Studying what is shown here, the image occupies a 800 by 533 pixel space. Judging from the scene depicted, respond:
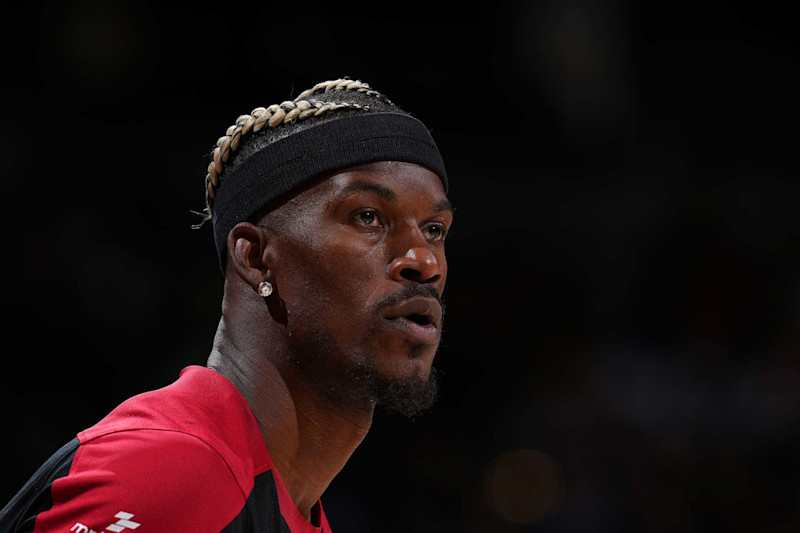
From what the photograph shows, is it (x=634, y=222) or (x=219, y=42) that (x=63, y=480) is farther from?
(x=634, y=222)

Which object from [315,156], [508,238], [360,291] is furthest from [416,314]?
[508,238]

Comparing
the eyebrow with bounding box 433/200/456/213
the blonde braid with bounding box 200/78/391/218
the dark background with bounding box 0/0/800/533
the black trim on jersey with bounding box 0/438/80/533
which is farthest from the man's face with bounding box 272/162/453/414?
the dark background with bounding box 0/0/800/533

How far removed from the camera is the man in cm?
188

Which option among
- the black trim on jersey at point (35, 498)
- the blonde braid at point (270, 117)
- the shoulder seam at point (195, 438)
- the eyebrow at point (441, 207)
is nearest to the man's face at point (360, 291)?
the eyebrow at point (441, 207)

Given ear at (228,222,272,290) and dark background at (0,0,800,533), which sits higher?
ear at (228,222,272,290)

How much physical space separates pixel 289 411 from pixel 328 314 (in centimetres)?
Result: 26

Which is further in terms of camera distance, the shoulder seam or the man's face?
the man's face

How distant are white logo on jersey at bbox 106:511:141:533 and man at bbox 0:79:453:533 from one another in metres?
0.22

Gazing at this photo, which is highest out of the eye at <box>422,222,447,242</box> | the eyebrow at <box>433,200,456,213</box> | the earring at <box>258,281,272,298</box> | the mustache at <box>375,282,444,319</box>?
the eyebrow at <box>433,200,456,213</box>

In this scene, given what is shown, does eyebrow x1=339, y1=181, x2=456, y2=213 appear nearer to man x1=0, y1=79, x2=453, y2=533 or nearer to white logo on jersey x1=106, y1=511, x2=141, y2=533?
man x1=0, y1=79, x2=453, y2=533

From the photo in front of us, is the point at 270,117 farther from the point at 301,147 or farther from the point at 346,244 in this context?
the point at 346,244

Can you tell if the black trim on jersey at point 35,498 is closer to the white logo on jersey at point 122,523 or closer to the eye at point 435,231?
the white logo on jersey at point 122,523

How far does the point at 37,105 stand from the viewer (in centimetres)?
414

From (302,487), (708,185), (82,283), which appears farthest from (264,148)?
(708,185)
